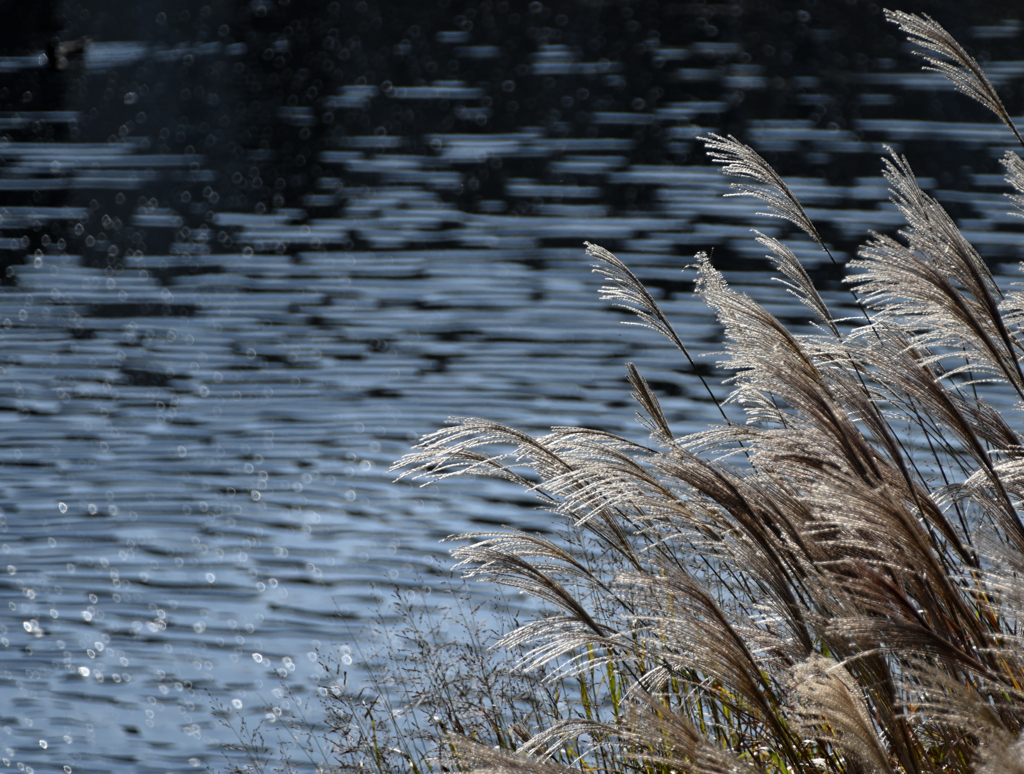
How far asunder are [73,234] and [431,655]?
12.3 m

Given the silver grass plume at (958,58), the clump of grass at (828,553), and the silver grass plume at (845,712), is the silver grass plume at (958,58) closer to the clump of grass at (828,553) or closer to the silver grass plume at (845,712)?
the clump of grass at (828,553)

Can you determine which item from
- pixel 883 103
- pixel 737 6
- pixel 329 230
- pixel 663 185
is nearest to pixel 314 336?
pixel 329 230

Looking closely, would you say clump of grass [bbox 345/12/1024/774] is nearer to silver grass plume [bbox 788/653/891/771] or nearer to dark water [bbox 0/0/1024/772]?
silver grass plume [bbox 788/653/891/771]

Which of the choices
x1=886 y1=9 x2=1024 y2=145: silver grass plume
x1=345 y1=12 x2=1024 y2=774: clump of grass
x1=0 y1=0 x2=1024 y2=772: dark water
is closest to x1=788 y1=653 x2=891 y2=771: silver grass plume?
x1=345 y1=12 x2=1024 y2=774: clump of grass

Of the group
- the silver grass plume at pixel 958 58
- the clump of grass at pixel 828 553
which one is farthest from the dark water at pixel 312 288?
the silver grass plume at pixel 958 58

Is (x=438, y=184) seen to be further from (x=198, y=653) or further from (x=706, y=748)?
(x=706, y=748)

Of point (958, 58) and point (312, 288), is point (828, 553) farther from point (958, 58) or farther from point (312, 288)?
point (312, 288)

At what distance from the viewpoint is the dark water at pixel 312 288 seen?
22.4 ft

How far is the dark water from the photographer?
269 inches

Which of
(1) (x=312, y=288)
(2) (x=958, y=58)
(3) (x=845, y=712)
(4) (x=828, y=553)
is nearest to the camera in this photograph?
(3) (x=845, y=712)

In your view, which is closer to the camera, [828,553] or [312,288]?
[828,553]

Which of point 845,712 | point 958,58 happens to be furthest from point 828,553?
point 958,58

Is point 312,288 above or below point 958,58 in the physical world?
below

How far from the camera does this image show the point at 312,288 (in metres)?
12.5
